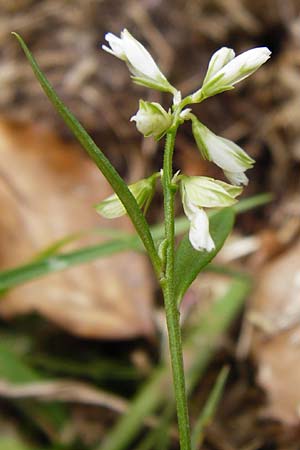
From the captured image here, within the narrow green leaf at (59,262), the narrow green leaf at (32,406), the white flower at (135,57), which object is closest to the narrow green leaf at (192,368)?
the narrow green leaf at (32,406)

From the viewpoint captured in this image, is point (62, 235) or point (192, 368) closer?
point (192, 368)

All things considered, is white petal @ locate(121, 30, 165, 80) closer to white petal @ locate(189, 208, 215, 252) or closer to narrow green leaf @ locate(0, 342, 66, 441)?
white petal @ locate(189, 208, 215, 252)

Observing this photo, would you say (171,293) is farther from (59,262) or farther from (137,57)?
(59,262)

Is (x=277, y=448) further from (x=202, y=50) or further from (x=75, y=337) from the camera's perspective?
(x=202, y=50)

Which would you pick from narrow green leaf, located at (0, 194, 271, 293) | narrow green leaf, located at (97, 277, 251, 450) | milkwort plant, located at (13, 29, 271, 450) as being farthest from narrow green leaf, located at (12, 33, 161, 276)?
narrow green leaf, located at (97, 277, 251, 450)

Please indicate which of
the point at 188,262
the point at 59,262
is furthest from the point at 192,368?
the point at 188,262
